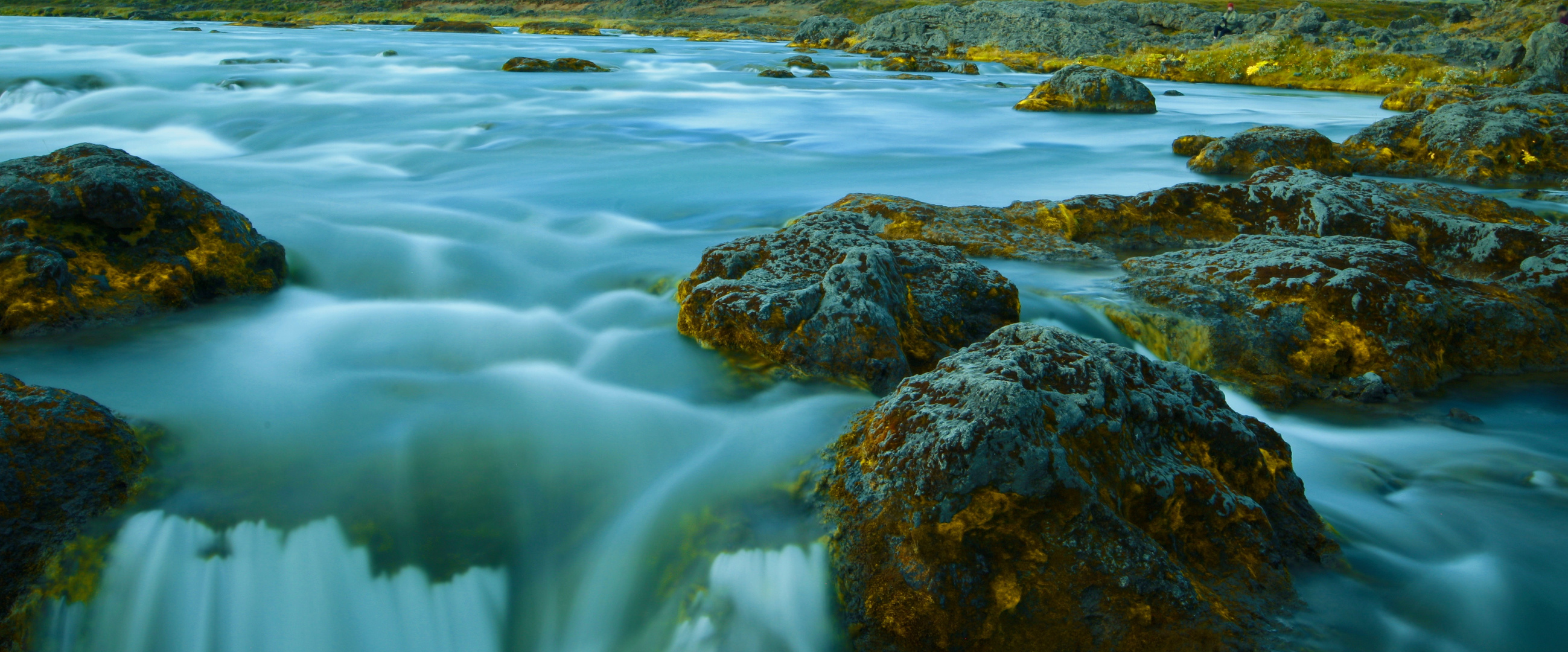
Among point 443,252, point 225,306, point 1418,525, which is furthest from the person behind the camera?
point 443,252

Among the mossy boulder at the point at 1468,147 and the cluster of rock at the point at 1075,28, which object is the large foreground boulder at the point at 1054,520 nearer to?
the mossy boulder at the point at 1468,147

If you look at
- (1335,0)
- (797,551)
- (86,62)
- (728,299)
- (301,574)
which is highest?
(1335,0)

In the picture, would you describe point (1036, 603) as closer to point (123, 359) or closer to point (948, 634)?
point (948, 634)

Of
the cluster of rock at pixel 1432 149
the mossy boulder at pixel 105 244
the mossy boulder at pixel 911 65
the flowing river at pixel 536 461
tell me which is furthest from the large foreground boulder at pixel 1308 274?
the mossy boulder at pixel 911 65

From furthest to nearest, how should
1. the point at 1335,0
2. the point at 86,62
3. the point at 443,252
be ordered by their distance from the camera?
the point at 1335,0
the point at 86,62
the point at 443,252

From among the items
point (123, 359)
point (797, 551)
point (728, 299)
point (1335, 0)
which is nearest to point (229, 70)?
point (123, 359)

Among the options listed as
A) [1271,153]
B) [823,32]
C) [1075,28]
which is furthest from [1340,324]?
[823,32]

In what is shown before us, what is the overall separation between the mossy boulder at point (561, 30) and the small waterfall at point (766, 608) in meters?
Answer: 37.9

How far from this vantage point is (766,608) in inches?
96.0

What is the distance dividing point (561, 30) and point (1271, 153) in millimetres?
37025

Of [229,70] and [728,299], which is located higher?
[229,70]

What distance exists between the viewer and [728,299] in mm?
3920

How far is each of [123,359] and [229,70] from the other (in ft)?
47.2

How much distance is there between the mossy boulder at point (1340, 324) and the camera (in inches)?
158
